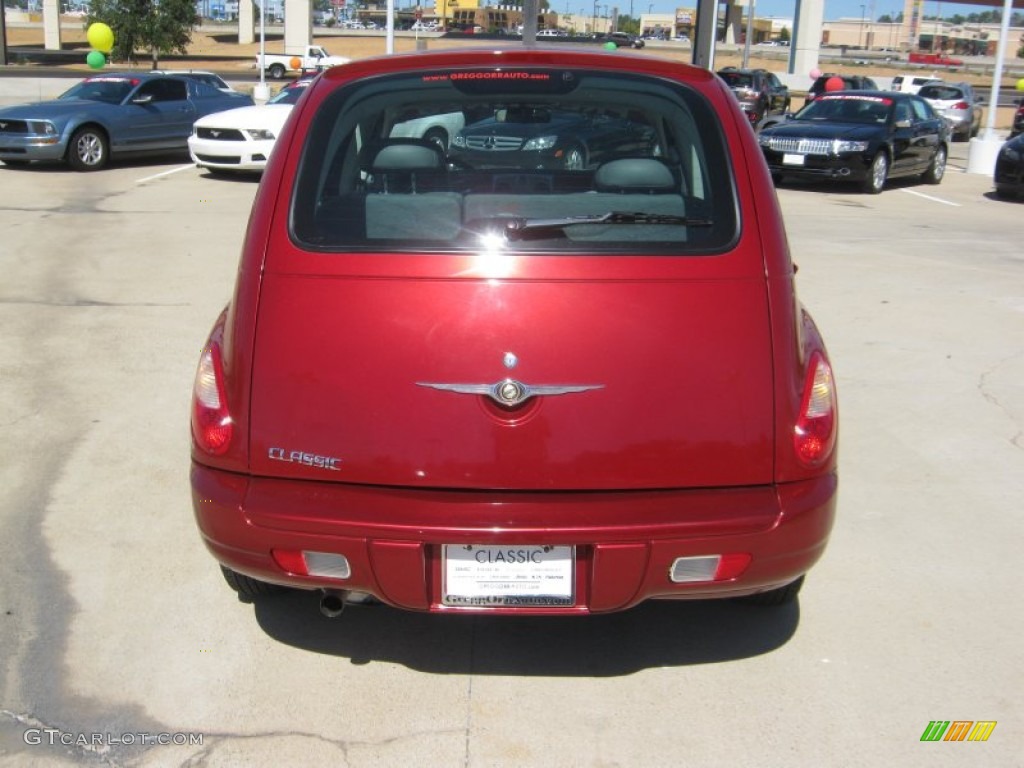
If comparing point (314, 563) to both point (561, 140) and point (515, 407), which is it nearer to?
point (515, 407)

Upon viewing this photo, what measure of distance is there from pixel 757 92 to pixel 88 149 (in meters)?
22.2

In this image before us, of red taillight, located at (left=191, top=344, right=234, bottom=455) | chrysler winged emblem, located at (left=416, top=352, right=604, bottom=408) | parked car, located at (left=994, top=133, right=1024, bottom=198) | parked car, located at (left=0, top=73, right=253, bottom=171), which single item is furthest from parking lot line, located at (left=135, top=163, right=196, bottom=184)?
chrysler winged emblem, located at (left=416, top=352, right=604, bottom=408)

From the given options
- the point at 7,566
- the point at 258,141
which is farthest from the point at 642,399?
the point at 258,141

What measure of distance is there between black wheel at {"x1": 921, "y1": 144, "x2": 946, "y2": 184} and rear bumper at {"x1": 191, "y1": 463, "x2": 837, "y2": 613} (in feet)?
55.6

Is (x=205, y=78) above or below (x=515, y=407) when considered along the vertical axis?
above

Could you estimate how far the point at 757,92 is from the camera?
33.0m

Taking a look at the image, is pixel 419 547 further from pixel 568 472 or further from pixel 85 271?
pixel 85 271

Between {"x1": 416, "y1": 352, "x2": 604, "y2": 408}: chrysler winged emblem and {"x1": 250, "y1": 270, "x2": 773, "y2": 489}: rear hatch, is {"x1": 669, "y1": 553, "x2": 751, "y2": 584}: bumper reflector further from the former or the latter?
{"x1": 416, "y1": 352, "x2": 604, "y2": 408}: chrysler winged emblem

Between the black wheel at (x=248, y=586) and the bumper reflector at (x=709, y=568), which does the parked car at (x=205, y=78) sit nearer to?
the black wheel at (x=248, y=586)

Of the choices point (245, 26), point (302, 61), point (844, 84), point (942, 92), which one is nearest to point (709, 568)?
point (942, 92)

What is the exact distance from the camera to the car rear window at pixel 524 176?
3.10 m

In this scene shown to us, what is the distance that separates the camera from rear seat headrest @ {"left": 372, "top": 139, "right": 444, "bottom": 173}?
3.64 meters

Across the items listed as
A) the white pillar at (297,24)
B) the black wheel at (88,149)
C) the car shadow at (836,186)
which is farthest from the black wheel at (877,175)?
the white pillar at (297,24)

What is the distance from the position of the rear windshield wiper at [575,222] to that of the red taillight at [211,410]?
94 centimetres
